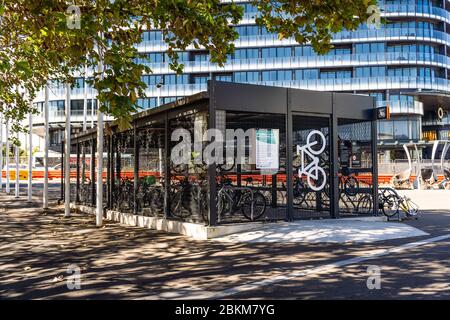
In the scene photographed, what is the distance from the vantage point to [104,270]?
7348 mm

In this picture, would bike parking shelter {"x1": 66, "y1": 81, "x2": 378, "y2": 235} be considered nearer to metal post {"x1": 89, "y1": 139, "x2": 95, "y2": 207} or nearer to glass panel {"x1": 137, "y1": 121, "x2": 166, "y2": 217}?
glass panel {"x1": 137, "y1": 121, "x2": 166, "y2": 217}

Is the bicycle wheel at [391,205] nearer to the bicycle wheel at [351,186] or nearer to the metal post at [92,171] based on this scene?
the bicycle wheel at [351,186]

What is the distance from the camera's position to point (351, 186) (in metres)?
13.2

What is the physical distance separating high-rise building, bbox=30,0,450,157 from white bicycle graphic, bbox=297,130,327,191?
45.1 metres

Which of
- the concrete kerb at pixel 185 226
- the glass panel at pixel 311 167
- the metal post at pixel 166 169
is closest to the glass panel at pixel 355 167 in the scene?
the glass panel at pixel 311 167

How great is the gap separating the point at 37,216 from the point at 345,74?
163 ft

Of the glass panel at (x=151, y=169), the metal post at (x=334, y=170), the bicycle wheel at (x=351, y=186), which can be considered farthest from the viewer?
the glass panel at (x=151, y=169)

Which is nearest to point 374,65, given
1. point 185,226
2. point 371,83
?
point 371,83

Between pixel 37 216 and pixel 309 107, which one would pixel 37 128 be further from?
pixel 309 107

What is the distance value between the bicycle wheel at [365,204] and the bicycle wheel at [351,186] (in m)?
0.32

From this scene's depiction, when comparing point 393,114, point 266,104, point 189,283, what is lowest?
point 189,283

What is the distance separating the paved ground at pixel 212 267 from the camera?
596 cm
